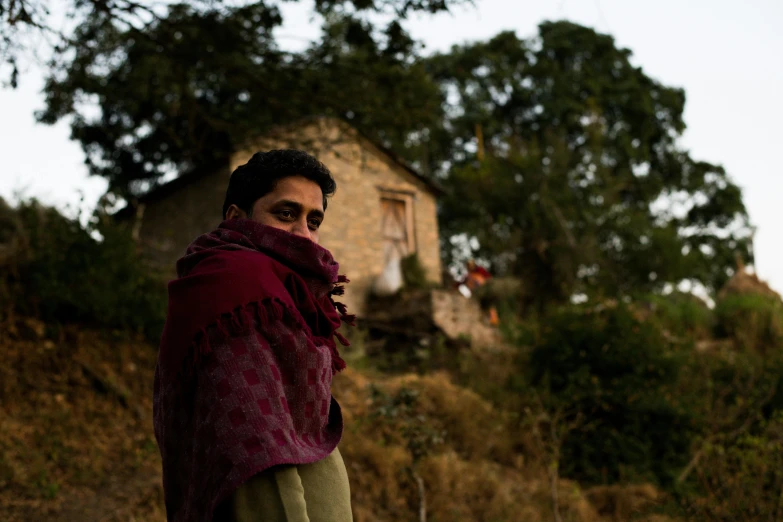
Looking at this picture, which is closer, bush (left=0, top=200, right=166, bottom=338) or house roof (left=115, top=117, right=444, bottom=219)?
bush (left=0, top=200, right=166, bottom=338)

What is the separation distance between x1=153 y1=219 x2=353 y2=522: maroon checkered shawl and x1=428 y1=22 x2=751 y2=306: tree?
70.1 ft

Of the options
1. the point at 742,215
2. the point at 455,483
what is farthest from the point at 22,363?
the point at 742,215

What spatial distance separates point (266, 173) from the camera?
2.08 m

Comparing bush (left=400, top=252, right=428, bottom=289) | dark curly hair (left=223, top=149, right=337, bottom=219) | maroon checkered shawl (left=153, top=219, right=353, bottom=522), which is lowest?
maroon checkered shawl (left=153, top=219, right=353, bottom=522)

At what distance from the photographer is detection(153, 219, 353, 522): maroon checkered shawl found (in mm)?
1698

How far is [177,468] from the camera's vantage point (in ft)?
A: 6.24

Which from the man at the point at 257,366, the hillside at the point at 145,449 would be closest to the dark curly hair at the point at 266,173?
the man at the point at 257,366

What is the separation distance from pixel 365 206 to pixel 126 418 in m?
8.15

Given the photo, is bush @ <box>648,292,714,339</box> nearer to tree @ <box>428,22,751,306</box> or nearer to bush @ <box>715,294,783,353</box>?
bush @ <box>715,294,783,353</box>

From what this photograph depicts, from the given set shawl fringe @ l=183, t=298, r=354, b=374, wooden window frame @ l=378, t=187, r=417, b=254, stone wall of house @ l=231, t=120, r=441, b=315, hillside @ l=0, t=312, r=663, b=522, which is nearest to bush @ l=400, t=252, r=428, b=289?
wooden window frame @ l=378, t=187, r=417, b=254

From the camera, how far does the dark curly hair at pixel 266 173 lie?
2078 millimetres

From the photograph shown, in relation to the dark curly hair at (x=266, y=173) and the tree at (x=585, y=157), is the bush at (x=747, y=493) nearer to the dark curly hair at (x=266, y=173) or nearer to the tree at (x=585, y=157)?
the dark curly hair at (x=266, y=173)

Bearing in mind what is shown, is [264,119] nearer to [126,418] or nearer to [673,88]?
[126,418]

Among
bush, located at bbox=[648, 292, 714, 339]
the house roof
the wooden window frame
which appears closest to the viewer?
the house roof
